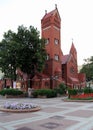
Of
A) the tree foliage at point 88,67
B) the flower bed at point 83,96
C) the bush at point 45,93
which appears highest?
the tree foliage at point 88,67

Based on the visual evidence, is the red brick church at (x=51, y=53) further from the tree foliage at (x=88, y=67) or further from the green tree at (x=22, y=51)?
the tree foliage at (x=88, y=67)

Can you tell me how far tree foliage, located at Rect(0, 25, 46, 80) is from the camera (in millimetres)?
41594

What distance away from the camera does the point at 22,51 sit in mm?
42250

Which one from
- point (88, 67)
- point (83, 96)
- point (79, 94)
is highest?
point (88, 67)

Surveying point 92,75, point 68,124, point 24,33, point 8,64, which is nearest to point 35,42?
point 24,33

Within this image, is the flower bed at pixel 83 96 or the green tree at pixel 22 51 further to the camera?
the green tree at pixel 22 51

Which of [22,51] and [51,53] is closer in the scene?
[22,51]

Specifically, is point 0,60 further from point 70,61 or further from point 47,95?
point 70,61

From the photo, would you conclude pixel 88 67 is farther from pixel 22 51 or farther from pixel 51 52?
pixel 22 51

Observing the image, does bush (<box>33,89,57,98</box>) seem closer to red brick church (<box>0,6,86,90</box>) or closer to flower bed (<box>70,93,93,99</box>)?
flower bed (<box>70,93,93,99</box>)

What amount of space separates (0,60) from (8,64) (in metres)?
1.66

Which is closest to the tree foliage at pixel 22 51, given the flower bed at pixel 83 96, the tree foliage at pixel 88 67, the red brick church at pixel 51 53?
the red brick church at pixel 51 53

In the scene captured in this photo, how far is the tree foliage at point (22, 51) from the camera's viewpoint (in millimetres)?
41594

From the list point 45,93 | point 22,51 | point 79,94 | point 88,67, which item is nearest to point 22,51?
point 22,51
